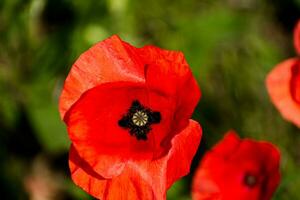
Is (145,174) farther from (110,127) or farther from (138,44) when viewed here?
(138,44)

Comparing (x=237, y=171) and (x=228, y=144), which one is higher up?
(x=228, y=144)

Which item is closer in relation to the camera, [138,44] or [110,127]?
[110,127]

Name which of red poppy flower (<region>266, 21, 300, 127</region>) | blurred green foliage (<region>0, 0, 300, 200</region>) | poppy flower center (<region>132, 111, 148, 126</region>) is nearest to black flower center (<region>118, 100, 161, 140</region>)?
poppy flower center (<region>132, 111, 148, 126</region>)

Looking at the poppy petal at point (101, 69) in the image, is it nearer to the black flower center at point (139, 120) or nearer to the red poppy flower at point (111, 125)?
the red poppy flower at point (111, 125)

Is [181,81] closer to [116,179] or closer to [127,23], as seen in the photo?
[116,179]

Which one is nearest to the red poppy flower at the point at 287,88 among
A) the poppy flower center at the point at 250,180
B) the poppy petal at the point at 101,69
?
the poppy flower center at the point at 250,180

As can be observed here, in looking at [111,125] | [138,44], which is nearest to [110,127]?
[111,125]
